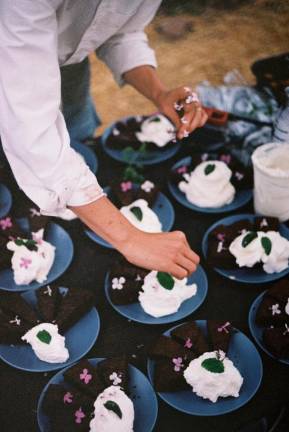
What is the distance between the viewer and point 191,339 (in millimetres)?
2230

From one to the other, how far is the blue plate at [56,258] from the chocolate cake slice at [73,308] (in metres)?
0.18

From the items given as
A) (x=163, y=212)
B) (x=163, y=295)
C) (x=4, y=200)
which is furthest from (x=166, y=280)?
(x=4, y=200)

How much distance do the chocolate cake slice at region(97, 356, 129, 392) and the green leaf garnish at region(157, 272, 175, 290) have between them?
40 centimetres

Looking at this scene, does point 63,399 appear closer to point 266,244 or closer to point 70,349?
point 70,349

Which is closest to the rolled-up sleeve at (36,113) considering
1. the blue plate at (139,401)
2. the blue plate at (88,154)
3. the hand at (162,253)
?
the hand at (162,253)

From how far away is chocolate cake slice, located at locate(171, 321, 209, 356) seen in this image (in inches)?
87.7

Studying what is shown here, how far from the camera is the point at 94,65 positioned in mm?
5977

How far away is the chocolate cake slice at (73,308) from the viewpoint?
235cm

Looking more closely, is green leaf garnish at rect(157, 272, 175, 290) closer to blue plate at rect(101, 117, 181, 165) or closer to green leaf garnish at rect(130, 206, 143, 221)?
green leaf garnish at rect(130, 206, 143, 221)

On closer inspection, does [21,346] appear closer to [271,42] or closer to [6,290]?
[6,290]

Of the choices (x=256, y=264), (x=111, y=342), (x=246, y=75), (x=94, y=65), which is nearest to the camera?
(x=111, y=342)

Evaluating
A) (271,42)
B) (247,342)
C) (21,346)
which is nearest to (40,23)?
(21,346)

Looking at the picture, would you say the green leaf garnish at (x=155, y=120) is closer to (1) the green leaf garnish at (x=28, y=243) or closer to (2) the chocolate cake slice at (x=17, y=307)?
(1) the green leaf garnish at (x=28, y=243)

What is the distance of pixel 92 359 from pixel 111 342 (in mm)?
117
